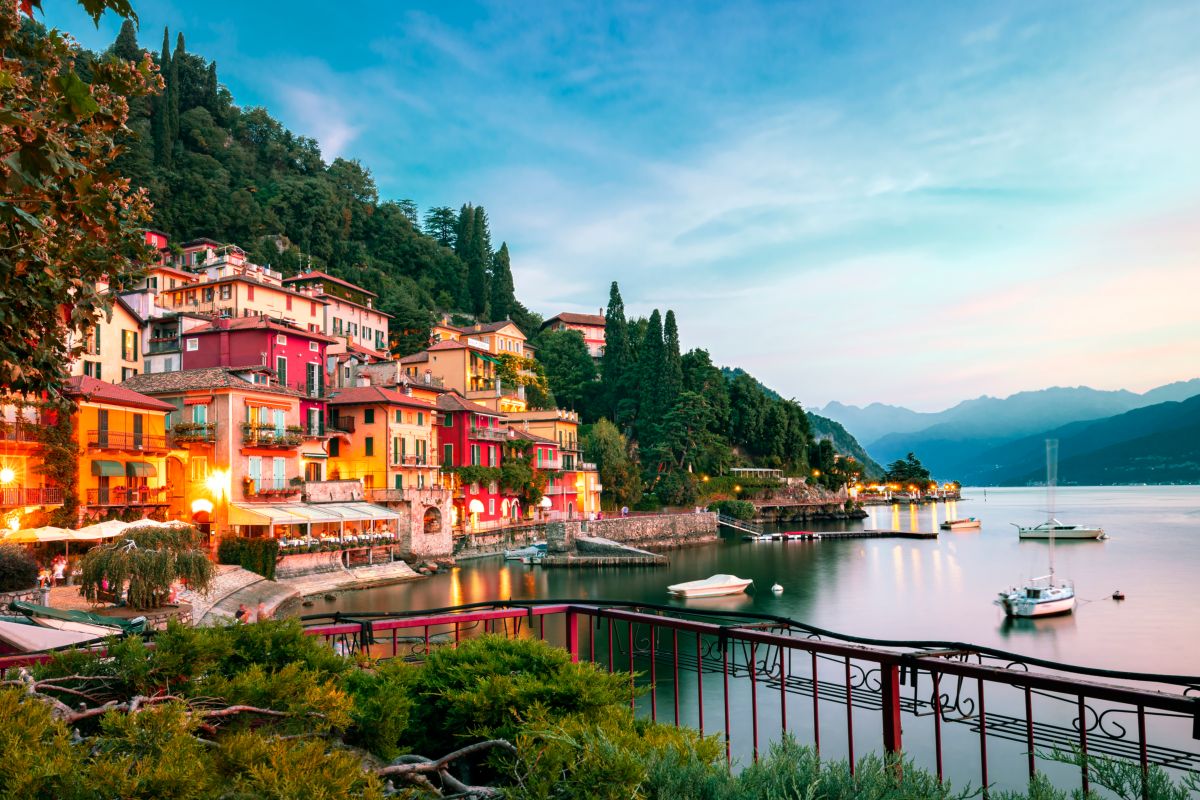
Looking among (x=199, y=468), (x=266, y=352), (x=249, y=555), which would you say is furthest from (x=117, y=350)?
(x=249, y=555)

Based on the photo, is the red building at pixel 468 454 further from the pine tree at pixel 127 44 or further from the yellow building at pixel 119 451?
the pine tree at pixel 127 44

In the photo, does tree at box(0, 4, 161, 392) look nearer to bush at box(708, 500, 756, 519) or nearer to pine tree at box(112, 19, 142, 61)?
bush at box(708, 500, 756, 519)

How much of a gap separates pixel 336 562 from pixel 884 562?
32149 millimetres

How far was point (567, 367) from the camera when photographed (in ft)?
263

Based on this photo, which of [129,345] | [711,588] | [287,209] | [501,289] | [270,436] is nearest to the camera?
[270,436]

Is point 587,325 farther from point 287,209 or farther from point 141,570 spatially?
point 141,570

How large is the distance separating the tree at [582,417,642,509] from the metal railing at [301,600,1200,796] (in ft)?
112

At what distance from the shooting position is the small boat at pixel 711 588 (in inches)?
1387

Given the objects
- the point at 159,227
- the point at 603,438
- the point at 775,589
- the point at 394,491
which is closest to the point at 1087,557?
the point at 775,589

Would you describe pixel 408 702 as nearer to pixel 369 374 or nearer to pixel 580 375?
pixel 369 374

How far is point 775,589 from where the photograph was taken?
36656 mm

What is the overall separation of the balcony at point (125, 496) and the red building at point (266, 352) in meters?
7.79

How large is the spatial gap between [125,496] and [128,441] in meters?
2.08

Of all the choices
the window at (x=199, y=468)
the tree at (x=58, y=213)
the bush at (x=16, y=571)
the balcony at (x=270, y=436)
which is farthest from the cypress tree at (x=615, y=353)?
the tree at (x=58, y=213)
